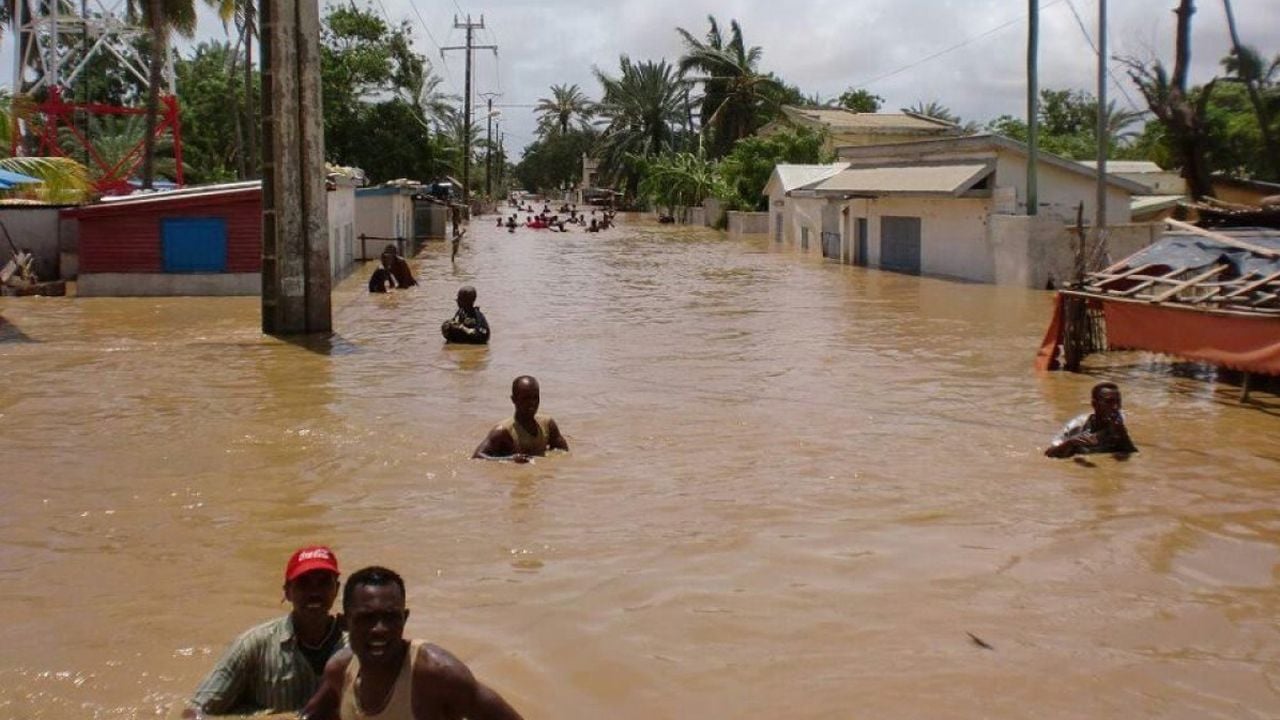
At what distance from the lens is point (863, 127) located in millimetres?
62719

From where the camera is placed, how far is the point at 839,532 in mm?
8492

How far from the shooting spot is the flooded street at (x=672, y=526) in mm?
6016

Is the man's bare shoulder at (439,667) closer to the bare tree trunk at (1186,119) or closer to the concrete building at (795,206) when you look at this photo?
the bare tree trunk at (1186,119)

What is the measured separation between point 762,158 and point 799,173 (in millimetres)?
7515

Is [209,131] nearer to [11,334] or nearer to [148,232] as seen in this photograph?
[148,232]

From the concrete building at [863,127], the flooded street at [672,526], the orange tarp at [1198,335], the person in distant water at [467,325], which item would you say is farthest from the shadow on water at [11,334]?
the concrete building at [863,127]

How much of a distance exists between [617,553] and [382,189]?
104ft

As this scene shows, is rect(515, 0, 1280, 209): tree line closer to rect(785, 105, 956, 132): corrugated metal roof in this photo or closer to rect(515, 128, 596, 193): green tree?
rect(785, 105, 956, 132): corrugated metal roof

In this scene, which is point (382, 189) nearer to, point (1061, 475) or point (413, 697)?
point (1061, 475)

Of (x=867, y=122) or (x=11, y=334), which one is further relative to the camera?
(x=867, y=122)

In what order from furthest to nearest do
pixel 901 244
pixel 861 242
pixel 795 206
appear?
pixel 795 206 → pixel 861 242 → pixel 901 244

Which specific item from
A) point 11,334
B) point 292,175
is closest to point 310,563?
point 292,175

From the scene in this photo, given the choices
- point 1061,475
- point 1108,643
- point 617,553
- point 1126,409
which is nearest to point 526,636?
point 617,553

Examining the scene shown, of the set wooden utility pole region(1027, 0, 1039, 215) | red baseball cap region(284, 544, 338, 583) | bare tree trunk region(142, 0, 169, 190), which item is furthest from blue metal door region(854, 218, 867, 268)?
red baseball cap region(284, 544, 338, 583)
